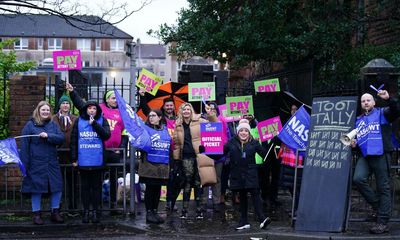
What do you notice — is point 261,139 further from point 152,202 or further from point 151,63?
point 151,63

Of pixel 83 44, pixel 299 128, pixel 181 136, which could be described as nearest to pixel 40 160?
pixel 181 136

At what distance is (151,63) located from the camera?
125625 millimetres

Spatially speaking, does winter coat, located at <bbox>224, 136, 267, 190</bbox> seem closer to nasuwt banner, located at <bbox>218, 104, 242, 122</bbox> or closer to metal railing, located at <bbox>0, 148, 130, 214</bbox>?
metal railing, located at <bbox>0, 148, 130, 214</bbox>

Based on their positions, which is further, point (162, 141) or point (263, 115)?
point (263, 115)

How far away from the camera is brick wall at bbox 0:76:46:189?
11445mm

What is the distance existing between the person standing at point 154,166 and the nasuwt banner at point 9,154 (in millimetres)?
1850

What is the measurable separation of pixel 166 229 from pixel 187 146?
1.54 meters

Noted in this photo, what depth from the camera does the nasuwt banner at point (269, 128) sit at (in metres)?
10.3

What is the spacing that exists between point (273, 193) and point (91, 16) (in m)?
5.51

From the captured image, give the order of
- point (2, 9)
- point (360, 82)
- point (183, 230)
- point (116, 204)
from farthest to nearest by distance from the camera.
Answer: point (2, 9), point (360, 82), point (116, 204), point (183, 230)

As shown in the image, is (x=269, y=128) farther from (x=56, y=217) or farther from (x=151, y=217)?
(x=56, y=217)

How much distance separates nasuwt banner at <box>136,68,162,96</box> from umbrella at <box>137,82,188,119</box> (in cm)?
60

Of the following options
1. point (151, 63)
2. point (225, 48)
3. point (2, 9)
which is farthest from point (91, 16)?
point (151, 63)

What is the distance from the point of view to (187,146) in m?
9.84
